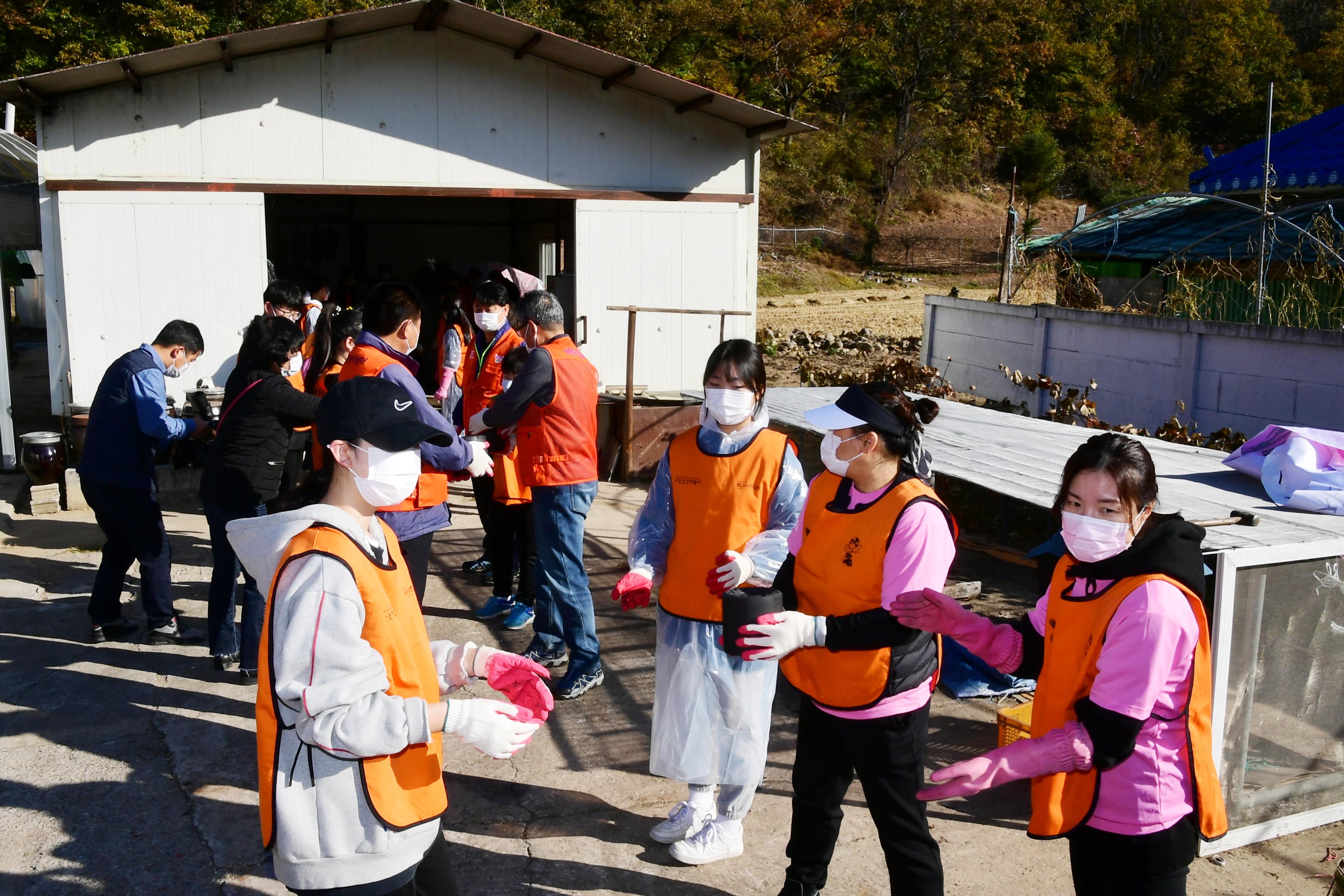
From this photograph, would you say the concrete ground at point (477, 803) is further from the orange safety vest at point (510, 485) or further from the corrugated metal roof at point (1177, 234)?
the corrugated metal roof at point (1177, 234)

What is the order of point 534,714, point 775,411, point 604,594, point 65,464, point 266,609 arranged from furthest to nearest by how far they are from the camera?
1. point 65,464
2. point 775,411
3. point 604,594
4. point 534,714
5. point 266,609

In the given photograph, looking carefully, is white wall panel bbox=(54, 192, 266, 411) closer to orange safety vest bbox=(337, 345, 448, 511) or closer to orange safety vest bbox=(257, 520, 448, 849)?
orange safety vest bbox=(337, 345, 448, 511)

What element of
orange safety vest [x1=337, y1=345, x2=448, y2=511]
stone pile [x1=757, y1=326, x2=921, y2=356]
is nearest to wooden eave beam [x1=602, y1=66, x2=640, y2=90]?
orange safety vest [x1=337, y1=345, x2=448, y2=511]

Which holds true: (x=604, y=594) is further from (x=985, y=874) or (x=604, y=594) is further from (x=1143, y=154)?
(x=1143, y=154)

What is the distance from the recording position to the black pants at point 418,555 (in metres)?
4.39

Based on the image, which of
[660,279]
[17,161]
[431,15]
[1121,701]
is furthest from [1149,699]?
[17,161]

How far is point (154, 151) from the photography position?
9.00 m

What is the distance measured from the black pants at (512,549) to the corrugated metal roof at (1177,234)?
984cm

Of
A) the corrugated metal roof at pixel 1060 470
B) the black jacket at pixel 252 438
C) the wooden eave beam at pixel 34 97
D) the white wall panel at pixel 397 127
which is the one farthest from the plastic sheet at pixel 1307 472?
the wooden eave beam at pixel 34 97

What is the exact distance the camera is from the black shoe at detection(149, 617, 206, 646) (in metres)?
5.72

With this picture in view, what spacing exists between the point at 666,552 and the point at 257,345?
2.38m

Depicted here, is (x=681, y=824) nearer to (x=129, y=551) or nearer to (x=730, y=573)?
(x=730, y=573)

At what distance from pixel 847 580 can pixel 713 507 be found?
777 mm

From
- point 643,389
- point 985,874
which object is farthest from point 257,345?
point 643,389
